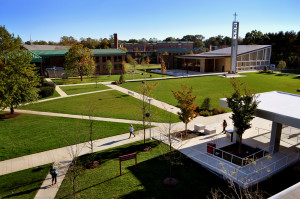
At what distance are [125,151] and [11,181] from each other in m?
7.52

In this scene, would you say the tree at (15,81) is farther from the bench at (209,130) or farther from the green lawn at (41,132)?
the bench at (209,130)

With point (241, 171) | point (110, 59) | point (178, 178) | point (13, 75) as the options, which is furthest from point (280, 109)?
point (110, 59)

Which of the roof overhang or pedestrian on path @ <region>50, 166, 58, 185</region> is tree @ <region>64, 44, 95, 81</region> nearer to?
the roof overhang

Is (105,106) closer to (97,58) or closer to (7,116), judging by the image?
(7,116)

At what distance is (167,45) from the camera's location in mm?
121812

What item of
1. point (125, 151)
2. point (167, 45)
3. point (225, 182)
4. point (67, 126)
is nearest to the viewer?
point (225, 182)

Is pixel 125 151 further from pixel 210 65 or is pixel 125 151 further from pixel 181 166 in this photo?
pixel 210 65

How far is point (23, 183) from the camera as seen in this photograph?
1370 centimetres

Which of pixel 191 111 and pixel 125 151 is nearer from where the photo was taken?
pixel 125 151

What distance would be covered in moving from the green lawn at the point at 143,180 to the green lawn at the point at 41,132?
4175 mm

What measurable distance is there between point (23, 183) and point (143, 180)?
7141mm

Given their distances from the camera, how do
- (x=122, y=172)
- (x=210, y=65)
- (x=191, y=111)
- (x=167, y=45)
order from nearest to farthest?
(x=122, y=172), (x=191, y=111), (x=210, y=65), (x=167, y=45)

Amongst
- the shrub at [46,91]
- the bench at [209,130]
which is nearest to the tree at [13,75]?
the shrub at [46,91]

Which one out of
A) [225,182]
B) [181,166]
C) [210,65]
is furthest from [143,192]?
[210,65]
